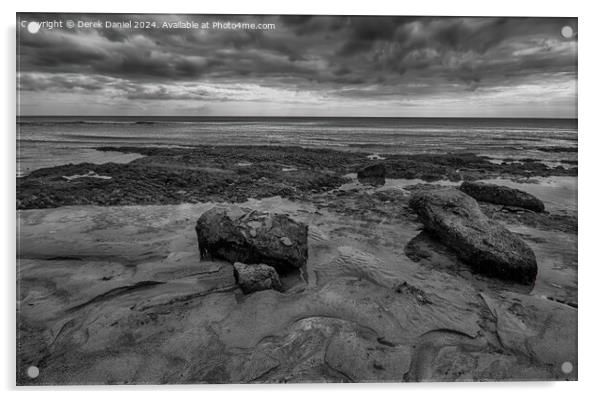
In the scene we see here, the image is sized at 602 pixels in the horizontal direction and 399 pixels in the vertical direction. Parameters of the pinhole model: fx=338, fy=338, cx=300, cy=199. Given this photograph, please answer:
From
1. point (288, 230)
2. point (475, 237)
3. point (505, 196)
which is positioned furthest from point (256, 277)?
point (505, 196)

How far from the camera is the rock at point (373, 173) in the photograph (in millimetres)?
7480

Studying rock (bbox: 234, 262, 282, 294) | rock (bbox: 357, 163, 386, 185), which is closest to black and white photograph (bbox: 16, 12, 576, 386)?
rock (bbox: 234, 262, 282, 294)

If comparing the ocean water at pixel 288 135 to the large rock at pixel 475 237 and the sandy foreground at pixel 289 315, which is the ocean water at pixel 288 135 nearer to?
the sandy foreground at pixel 289 315

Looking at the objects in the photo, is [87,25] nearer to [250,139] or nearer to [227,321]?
[250,139]

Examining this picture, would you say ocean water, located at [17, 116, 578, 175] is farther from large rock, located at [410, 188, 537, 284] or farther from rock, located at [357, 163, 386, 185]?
large rock, located at [410, 188, 537, 284]

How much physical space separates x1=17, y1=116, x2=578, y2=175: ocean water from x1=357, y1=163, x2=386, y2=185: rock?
0.95 metres

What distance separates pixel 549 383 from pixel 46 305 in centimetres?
554

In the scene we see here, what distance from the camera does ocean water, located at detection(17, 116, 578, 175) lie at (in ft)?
15.6

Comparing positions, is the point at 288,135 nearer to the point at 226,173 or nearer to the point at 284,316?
the point at 226,173

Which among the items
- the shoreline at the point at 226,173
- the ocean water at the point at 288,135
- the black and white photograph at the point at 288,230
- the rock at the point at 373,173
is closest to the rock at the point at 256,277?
the black and white photograph at the point at 288,230

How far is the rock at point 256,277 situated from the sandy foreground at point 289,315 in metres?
0.09

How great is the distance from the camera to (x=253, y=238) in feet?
13.4

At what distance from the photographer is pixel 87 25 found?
409 centimetres
